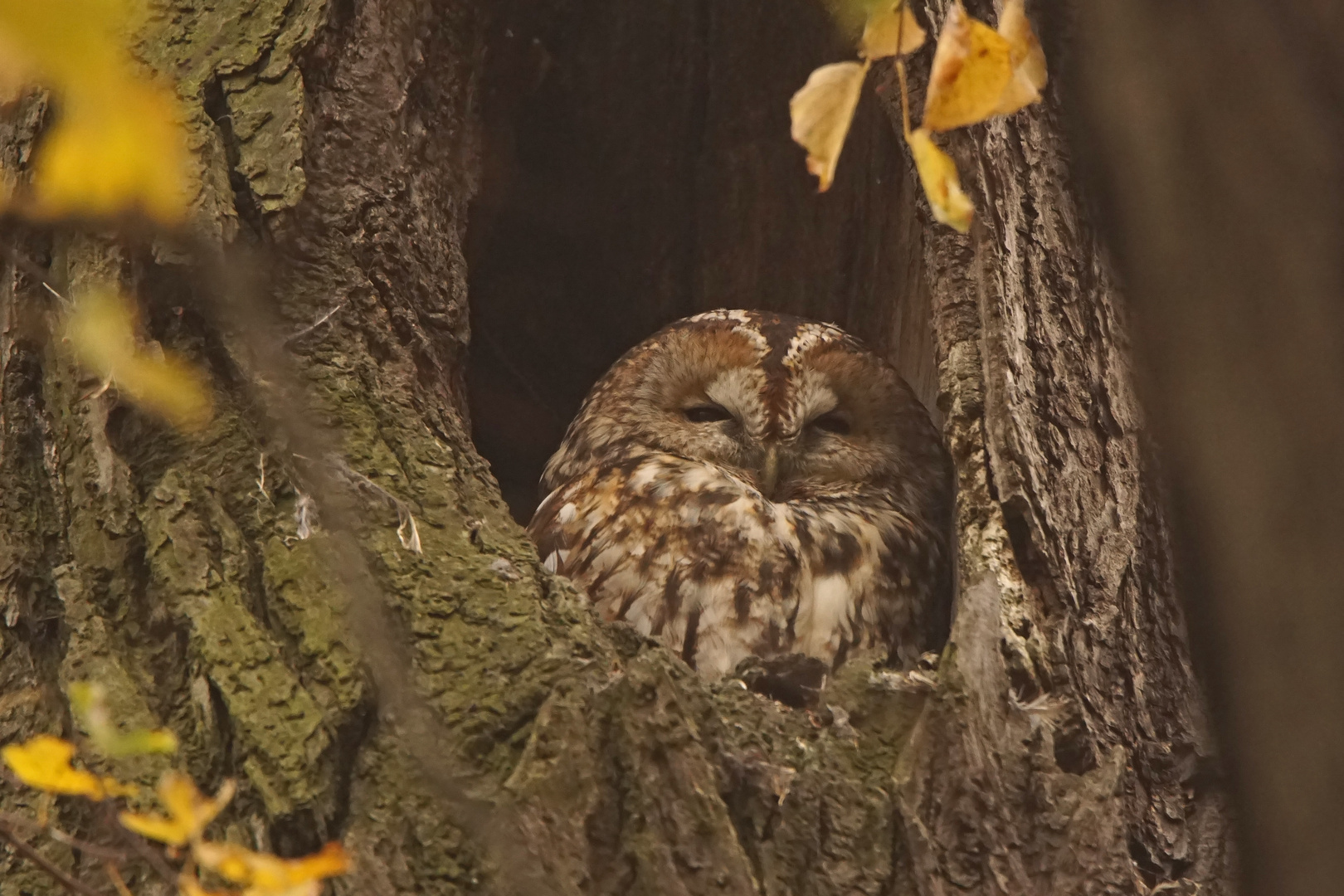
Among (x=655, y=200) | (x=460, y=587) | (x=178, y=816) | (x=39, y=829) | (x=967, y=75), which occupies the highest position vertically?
(x=655, y=200)

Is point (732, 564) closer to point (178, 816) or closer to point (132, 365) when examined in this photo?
point (132, 365)

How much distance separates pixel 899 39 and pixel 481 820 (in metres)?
0.81

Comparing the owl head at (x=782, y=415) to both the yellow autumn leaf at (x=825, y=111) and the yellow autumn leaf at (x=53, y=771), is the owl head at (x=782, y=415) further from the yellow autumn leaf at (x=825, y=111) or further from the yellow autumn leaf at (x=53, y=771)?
the yellow autumn leaf at (x=53, y=771)

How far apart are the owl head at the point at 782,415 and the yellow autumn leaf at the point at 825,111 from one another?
1.36 metres

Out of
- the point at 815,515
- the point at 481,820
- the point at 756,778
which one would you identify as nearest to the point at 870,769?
the point at 756,778

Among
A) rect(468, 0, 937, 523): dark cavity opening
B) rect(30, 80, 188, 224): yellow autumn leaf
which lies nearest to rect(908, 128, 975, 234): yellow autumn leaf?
rect(30, 80, 188, 224): yellow autumn leaf

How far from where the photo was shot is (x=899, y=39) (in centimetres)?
127

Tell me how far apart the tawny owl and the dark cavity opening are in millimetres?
214

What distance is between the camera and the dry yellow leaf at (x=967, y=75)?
1299 mm

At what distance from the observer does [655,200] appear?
3277mm

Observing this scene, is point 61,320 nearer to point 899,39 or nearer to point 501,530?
point 501,530

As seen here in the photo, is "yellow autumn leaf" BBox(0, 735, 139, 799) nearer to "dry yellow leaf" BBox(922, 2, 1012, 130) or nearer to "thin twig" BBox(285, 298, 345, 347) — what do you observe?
"thin twig" BBox(285, 298, 345, 347)

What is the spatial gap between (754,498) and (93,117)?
4.59 ft

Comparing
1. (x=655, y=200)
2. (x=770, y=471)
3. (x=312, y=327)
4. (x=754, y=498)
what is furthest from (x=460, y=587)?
(x=655, y=200)
